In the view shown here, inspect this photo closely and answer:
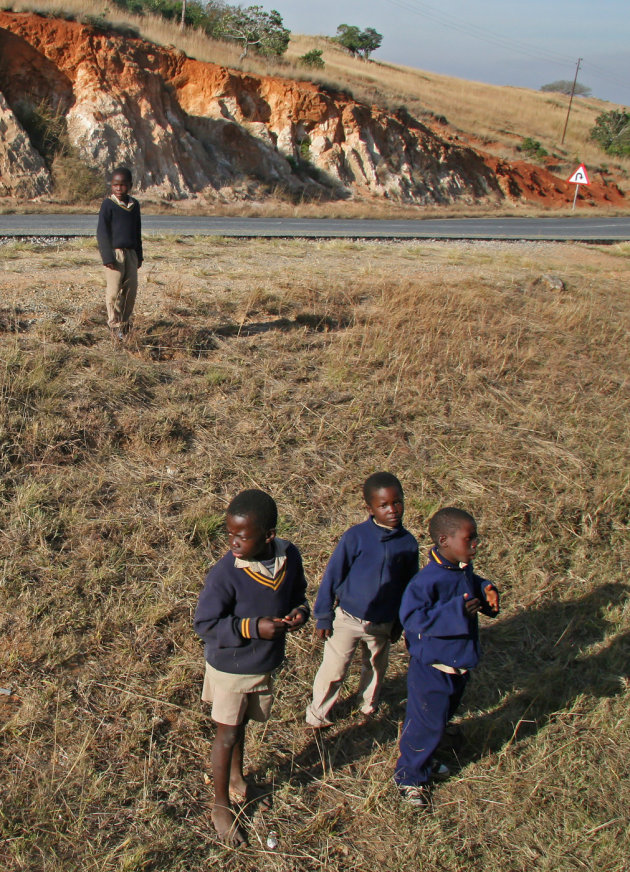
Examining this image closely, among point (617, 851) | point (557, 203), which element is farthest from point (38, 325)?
→ point (557, 203)

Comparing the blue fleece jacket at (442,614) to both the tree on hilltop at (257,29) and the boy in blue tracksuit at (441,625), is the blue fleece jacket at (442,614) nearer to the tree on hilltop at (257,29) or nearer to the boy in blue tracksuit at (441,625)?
the boy in blue tracksuit at (441,625)

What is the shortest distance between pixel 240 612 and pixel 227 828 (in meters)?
0.96

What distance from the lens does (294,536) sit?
4965 mm

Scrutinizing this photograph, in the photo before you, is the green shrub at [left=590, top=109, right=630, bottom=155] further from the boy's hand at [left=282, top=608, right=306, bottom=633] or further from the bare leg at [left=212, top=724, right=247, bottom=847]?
the bare leg at [left=212, top=724, right=247, bottom=847]

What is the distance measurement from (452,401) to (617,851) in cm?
454

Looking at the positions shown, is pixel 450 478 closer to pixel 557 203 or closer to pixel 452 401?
pixel 452 401

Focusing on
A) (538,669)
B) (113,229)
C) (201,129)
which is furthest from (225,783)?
(201,129)

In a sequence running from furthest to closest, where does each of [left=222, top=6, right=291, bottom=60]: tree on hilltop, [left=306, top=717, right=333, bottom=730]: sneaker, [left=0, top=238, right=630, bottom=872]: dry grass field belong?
[left=222, top=6, right=291, bottom=60]: tree on hilltop, [left=306, top=717, right=333, bottom=730]: sneaker, [left=0, top=238, right=630, bottom=872]: dry grass field

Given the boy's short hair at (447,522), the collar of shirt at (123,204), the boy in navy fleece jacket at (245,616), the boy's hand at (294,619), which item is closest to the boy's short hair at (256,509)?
the boy in navy fleece jacket at (245,616)

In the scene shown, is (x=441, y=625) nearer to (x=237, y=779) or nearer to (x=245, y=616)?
(x=245, y=616)

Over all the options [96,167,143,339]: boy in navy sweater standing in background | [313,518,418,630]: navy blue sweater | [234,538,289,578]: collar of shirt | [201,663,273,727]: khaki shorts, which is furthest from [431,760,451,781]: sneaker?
[96,167,143,339]: boy in navy sweater standing in background

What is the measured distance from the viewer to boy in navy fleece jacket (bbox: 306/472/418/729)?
10.4 ft

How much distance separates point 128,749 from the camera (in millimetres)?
3260

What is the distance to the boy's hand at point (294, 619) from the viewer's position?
2.64 metres
